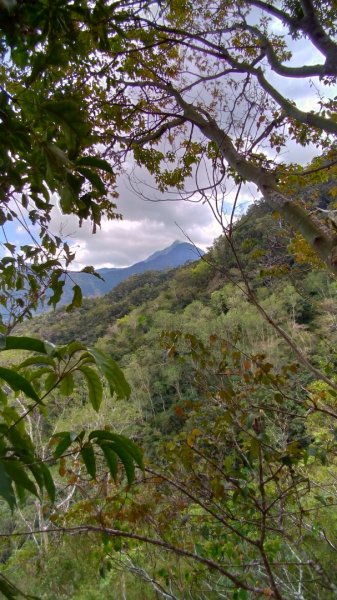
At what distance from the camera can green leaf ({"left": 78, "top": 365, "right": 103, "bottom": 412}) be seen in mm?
490

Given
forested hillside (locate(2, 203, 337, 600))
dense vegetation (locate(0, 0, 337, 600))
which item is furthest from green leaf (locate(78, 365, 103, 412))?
forested hillside (locate(2, 203, 337, 600))

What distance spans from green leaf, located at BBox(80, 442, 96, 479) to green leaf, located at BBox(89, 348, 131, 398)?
8 cm

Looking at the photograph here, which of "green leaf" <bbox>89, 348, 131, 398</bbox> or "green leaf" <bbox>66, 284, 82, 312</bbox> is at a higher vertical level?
"green leaf" <bbox>66, 284, 82, 312</bbox>

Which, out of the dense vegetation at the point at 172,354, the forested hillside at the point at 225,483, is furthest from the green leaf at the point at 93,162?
the forested hillside at the point at 225,483

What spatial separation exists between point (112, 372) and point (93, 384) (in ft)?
0.36

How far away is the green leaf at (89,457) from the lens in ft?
1.55

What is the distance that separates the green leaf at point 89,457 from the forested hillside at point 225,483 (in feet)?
1.86

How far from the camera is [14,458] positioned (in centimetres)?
42

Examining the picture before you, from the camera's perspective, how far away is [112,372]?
0.44 m

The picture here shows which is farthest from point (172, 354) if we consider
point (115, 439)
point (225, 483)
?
point (115, 439)

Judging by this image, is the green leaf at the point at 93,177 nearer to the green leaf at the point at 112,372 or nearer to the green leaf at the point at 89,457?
the green leaf at the point at 112,372

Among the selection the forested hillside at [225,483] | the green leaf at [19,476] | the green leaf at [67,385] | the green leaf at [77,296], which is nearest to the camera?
the green leaf at [19,476]

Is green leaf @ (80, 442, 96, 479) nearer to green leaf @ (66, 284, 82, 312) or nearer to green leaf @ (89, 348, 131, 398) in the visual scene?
green leaf @ (89, 348, 131, 398)

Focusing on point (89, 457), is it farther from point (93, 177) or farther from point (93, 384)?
point (93, 177)
